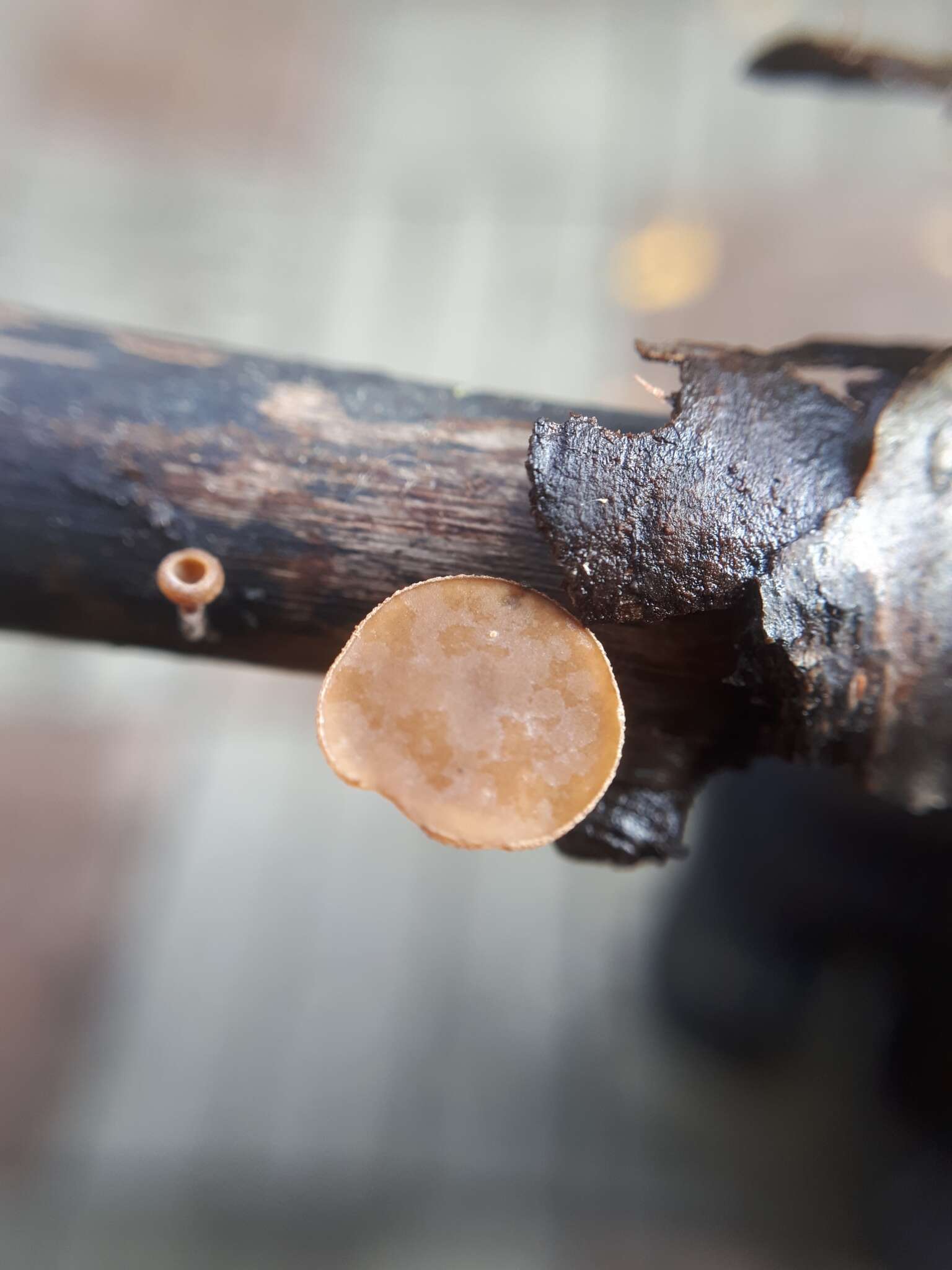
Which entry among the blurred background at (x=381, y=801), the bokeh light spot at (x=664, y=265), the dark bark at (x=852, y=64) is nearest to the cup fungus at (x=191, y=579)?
the blurred background at (x=381, y=801)

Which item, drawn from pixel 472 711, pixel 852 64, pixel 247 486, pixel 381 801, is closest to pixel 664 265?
pixel 852 64

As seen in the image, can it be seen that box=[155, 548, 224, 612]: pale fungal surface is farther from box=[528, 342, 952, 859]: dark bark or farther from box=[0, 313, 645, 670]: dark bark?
box=[528, 342, 952, 859]: dark bark

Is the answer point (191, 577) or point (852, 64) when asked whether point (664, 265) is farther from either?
point (191, 577)

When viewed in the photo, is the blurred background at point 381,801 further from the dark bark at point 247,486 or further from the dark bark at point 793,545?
the dark bark at point 793,545

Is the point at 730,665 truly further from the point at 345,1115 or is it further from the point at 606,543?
the point at 345,1115

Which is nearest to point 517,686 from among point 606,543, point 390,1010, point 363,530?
point 606,543

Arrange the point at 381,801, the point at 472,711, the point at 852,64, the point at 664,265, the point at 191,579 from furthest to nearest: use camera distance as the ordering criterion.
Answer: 1. the point at 664,265
2. the point at 381,801
3. the point at 852,64
4. the point at 191,579
5. the point at 472,711

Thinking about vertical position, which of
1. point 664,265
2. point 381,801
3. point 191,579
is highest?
point 664,265
